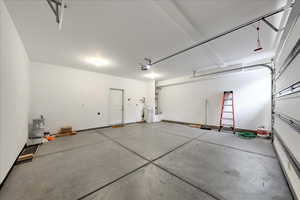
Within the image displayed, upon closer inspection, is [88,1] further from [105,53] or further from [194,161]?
[194,161]

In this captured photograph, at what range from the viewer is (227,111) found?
16.2 feet

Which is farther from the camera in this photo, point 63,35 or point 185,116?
point 185,116

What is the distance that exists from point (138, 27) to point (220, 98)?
4.89 m

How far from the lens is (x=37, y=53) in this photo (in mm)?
3402

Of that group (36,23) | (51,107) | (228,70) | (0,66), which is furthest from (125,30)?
(228,70)

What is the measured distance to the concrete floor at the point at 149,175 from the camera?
145 centimetres

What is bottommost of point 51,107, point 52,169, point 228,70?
point 52,169

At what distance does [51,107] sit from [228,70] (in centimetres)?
758

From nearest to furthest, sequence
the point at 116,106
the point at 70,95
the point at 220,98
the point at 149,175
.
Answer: the point at 149,175, the point at 70,95, the point at 220,98, the point at 116,106

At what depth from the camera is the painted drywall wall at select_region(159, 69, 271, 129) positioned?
13.5 ft

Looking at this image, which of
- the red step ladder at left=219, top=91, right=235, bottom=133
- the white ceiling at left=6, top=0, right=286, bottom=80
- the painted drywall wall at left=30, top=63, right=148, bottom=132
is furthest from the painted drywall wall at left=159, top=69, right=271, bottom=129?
the painted drywall wall at left=30, top=63, right=148, bottom=132

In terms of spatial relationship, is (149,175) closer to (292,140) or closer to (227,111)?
(292,140)

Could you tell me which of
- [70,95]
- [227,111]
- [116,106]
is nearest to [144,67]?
[116,106]

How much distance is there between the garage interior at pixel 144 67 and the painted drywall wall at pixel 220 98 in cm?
5
